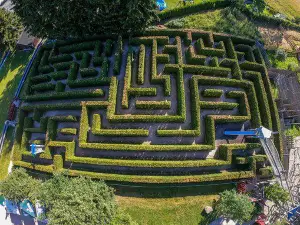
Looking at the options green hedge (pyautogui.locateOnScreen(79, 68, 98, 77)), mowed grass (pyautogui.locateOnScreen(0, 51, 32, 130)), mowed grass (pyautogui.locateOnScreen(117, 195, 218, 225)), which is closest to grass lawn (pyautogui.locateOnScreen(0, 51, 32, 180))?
mowed grass (pyautogui.locateOnScreen(0, 51, 32, 130))

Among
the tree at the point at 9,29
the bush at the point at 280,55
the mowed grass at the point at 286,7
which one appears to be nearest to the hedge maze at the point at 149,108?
the bush at the point at 280,55

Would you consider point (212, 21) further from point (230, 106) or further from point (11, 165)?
point (11, 165)

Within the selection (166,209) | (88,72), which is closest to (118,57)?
(88,72)

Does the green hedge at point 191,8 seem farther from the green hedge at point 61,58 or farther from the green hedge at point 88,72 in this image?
the green hedge at point 61,58

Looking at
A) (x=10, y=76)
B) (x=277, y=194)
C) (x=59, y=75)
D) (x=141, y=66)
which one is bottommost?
(x=277, y=194)

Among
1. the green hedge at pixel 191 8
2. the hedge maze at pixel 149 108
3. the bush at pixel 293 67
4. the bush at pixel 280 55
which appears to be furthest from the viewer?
the green hedge at pixel 191 8

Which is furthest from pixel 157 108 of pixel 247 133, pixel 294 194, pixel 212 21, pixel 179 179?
pixel 294 194

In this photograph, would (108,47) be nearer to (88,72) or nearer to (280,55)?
(88,72)
